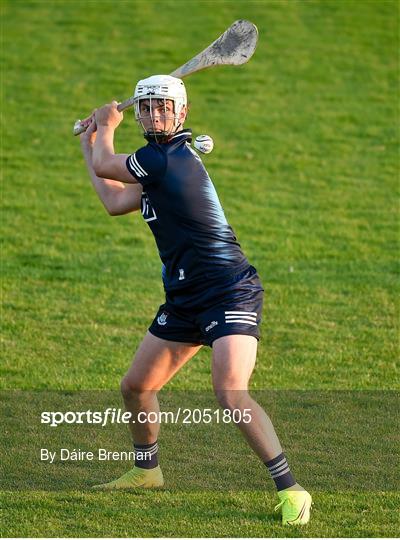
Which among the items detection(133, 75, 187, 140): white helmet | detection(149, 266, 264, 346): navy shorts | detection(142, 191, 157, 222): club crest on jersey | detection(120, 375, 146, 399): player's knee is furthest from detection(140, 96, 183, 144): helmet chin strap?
detection(120, 375, 146, 399): player's knee

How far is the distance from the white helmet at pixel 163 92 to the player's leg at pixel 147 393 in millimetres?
1265

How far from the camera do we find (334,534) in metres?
6.34

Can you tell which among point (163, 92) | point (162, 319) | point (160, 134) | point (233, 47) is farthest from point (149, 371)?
point (233, 47)

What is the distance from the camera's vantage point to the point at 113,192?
703 centimetres

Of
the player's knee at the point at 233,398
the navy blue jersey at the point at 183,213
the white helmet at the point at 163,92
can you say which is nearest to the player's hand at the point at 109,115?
the white helmet at the point at 163,92

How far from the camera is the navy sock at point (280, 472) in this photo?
6.53m

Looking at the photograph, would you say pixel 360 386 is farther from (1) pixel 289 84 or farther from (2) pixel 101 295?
(1) pixel 289 84

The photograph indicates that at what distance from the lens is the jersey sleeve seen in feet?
21.4

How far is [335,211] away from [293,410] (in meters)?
6.31

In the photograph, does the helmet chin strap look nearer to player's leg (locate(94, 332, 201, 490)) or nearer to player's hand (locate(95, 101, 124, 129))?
player's hand (locate(95, 101, 124, 129))

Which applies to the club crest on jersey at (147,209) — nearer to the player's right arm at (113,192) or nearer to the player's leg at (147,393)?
the player's right arm at (113,192)

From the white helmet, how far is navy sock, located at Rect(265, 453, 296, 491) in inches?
75.4

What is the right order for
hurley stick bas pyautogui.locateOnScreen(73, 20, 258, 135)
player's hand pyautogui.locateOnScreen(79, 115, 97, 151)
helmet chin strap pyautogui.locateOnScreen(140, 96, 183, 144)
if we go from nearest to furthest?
1. helmet chin strap pyautogui.locateOnScreen(140, 96, 183, 144)
2. player's hand pyautogui.locateOnScreen(79, 115, 97, 151)
3. hurley stick bas pyautogui.locateOnScreen(73, 20, 258, 135)

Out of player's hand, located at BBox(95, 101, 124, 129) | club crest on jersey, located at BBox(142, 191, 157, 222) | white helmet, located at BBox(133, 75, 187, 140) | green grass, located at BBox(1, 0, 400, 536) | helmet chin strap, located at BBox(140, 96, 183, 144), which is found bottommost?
green grass, located at BBox(1, 0, 400, 536)
